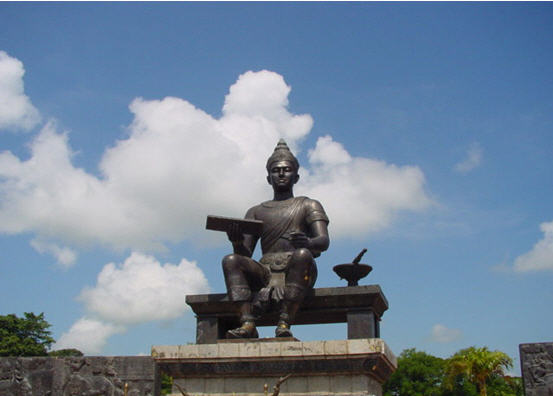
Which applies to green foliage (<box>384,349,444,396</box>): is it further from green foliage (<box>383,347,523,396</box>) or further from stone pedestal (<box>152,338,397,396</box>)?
stone pedestal (<box>152,338,397,396</box>)

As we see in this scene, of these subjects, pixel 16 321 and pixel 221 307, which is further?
pixel 16 321

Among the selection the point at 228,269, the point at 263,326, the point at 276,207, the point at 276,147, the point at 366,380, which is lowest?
the point at 366,380

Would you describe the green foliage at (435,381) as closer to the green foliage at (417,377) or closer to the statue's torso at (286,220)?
the green foliage at (417,377)

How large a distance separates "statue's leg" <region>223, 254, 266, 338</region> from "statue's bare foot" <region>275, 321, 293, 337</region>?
0.40 metres

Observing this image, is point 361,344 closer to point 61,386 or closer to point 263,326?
point 263,326

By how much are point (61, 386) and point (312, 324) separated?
9.22 m

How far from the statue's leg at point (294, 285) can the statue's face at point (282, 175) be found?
158cm

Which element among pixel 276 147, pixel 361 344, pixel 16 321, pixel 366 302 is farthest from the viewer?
pixel 16 321

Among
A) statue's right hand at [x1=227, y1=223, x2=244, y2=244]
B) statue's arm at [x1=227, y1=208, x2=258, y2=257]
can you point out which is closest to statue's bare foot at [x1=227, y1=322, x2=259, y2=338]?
statue's arm at [x1=227, y1=208, x2=258, y2=257]

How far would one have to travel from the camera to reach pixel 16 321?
124 ft

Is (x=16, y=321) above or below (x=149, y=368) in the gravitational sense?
above

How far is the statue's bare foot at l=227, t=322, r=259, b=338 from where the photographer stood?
7.98 meters

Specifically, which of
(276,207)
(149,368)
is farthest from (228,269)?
(149,368)

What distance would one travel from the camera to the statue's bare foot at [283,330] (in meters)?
7.85
